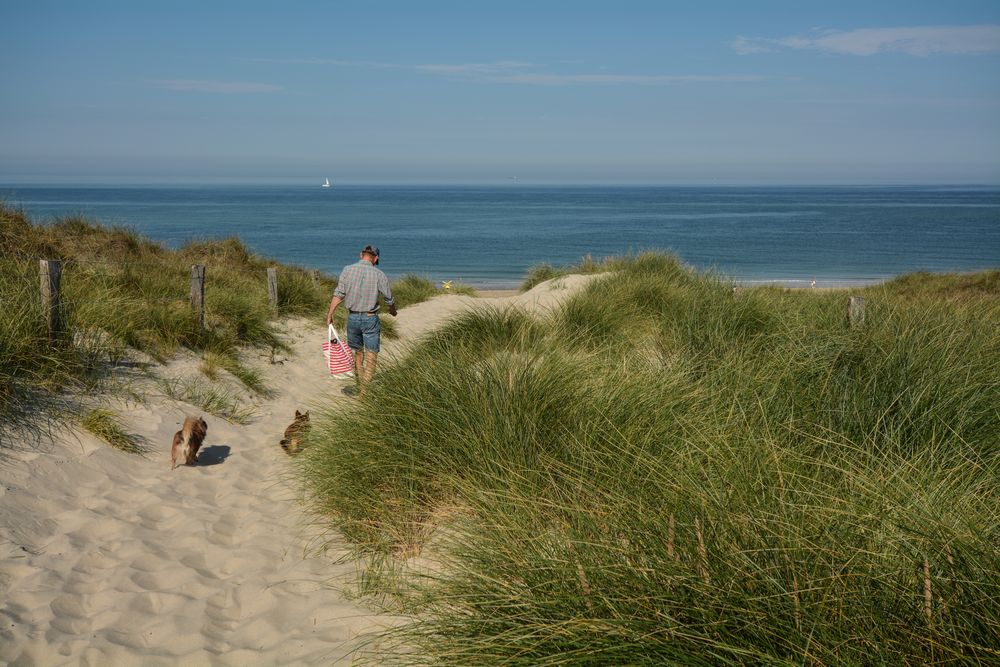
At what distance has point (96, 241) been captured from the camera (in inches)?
619

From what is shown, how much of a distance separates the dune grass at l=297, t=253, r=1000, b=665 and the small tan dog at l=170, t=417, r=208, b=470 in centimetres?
110

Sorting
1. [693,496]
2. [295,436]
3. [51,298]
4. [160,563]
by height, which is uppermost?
[51,298]

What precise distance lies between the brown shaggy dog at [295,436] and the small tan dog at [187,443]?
80 centimetres

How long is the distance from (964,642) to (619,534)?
1393 mm

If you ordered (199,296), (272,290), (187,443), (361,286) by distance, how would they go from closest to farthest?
1. (187,443)
2. (361,286)
3. (199,296)
4. (272,290)

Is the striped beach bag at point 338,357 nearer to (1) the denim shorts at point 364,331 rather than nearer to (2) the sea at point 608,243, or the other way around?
(1) the denim shorts at point 364,331

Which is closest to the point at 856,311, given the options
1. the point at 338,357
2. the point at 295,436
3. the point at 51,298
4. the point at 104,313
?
the point at 295,436

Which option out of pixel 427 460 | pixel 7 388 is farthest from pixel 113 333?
pixel 427 460

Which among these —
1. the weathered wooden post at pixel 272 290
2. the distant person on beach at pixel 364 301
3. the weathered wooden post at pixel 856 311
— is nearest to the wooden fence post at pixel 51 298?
the distant person on beach at pixel 364 301

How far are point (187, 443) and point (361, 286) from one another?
3015 mm

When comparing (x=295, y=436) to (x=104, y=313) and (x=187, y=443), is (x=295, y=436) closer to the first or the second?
(x=187, y=443)

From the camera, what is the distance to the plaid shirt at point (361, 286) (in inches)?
363

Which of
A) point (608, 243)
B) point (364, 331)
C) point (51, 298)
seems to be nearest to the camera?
point (51, 298)

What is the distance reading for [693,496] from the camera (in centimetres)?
333
